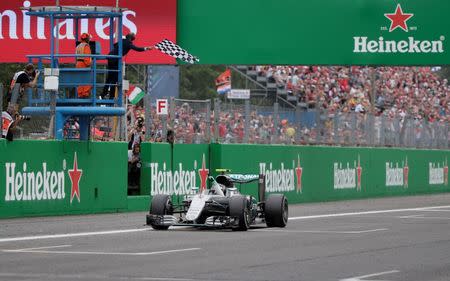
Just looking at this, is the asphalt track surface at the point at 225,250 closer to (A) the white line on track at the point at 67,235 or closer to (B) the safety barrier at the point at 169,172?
(A) the white line on track at the point at 67,235

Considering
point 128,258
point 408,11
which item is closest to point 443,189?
point 408,11

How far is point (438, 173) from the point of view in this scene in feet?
143

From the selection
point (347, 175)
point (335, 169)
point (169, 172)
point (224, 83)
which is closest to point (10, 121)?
point (169, 172)

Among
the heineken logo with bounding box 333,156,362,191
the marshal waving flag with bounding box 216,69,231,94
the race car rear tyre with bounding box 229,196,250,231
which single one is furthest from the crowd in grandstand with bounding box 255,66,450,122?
the race car rear tyre with bounding box 229,196,250,231

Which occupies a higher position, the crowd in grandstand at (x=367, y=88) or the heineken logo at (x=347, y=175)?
the crowd in grandstand at (x=367, y=88)

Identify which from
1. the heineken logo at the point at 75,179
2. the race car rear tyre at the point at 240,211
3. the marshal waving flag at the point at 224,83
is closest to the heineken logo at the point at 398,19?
the marshal waving flag at the point at 224,83

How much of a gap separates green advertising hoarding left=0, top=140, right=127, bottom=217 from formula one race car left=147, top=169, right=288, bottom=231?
3293 millimetres

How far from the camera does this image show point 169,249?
51.3ft

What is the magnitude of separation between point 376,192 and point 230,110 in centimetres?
984

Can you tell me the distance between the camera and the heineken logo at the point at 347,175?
34.6m

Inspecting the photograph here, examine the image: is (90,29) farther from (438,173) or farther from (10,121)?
(438,173)

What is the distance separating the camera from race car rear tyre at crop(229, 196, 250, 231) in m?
19.0

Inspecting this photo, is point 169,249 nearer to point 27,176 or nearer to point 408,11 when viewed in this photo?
point 27,176

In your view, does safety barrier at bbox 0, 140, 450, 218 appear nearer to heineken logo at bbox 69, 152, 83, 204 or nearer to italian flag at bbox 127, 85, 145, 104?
heineken logo at bbox 69, 152, 83, 204
